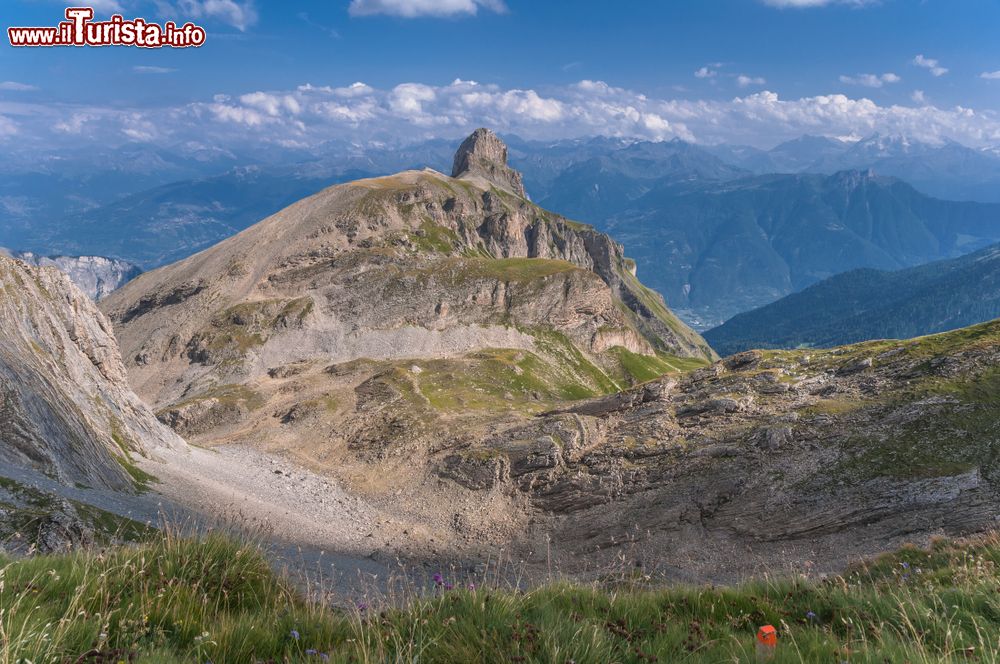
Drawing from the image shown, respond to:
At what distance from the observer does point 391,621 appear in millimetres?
6273

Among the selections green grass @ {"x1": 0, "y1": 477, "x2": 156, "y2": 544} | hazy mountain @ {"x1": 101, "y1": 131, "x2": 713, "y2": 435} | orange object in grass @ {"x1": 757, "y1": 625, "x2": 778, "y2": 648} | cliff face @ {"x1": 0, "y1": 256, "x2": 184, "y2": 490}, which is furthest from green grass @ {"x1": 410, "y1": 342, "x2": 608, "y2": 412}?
orange object in grass @ {"x1": 757, "y1": 625, "x2": 778, "y2": 648}

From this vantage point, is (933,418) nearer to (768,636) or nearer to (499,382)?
(768,636)

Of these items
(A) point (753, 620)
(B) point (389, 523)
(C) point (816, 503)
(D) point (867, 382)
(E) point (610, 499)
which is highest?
(A) point (753, 620)

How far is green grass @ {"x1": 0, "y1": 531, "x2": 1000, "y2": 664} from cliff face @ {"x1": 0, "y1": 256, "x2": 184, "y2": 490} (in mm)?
36352

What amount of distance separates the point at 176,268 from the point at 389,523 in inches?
4463

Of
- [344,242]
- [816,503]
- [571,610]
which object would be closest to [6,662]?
[571,610]

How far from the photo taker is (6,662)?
12.6 feet

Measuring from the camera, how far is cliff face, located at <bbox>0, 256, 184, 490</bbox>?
35.8m

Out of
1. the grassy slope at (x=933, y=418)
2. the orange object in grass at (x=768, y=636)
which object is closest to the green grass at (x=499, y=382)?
the grassy slope at (x=933, y=418)

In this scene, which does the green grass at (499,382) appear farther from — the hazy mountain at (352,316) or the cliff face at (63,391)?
the cliff face at (63,391)

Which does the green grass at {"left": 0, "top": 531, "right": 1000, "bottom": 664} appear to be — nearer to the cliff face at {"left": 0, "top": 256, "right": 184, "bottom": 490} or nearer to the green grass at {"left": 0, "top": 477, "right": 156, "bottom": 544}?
the green grass at {"left": 0, "top": 477, "right": 156, "bottom": 544}

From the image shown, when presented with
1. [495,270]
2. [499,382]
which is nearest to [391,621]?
[499,382]

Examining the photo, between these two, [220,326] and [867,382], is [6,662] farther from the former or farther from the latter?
[220,326]

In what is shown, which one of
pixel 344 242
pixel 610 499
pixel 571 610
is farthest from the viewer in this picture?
pixel 344 242
